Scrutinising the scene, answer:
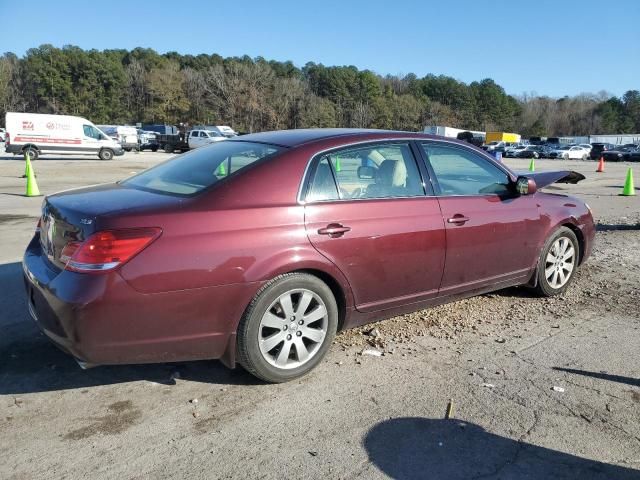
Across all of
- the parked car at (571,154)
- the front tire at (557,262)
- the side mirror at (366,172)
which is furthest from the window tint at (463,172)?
the parked car at (571,154)

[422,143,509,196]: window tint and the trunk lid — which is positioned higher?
[422,143,509,196]: window tint

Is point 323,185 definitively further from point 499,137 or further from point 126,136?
point 499,137

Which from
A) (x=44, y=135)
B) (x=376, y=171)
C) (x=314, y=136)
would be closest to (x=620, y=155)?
(x=44, y=135)

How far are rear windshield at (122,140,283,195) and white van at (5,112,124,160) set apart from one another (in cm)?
2735

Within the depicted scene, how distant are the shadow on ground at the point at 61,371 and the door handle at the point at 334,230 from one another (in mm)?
1080

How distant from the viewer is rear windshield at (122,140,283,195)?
3.53m

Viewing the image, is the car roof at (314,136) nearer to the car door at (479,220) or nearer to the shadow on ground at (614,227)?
the car door at (479,220)

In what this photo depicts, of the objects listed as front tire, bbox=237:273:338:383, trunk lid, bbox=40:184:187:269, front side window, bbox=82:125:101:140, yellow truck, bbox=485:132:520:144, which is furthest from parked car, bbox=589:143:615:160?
trunk lid, bbox=40:184:187:269

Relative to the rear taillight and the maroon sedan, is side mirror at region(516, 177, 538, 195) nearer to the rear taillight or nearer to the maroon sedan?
the maroon sedan

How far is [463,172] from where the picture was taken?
455 centimetres

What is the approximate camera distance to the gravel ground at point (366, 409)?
2680mm

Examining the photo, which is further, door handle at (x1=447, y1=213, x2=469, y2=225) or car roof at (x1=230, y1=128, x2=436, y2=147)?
door handle at (x1=447, y1=213, x2=469, y2=225)

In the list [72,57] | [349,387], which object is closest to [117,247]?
[349,387]

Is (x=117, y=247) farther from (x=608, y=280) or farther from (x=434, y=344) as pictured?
(x=608, y=280)
